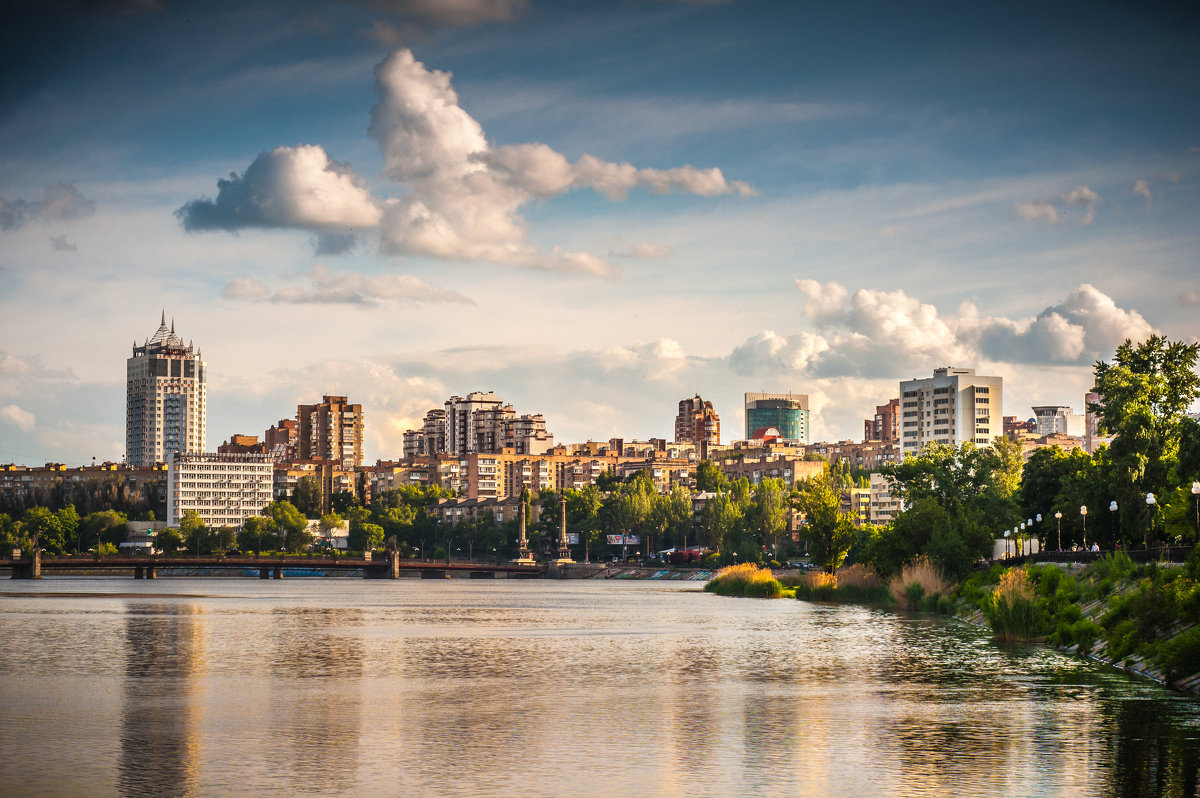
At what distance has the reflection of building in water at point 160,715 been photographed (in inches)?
1064

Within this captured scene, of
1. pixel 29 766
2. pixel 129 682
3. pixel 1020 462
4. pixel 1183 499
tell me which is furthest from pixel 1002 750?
pixel 1020 462

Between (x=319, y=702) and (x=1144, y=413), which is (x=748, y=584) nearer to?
(x=1144, y=413)

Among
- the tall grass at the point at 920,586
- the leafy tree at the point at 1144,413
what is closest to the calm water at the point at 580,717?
the leafy tree at the point at 1144,413

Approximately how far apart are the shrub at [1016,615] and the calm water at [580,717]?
147 centimetres

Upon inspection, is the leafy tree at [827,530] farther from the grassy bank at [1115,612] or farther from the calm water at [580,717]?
the calm water at [580,717]

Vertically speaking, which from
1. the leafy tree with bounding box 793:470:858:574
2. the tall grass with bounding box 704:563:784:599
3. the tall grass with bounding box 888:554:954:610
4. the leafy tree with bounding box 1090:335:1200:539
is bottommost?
the tall grass with bounding box 704:563:784:599

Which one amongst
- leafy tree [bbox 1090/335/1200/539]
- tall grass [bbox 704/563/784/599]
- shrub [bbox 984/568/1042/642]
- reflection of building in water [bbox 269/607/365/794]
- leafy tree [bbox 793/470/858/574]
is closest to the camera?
reflection of building in water [bbox 269/607/365/794]

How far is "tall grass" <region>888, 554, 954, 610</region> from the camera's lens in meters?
89.3

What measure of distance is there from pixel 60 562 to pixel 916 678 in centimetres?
15314

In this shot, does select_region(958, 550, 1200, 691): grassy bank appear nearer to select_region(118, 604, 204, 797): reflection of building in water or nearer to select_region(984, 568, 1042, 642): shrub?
select_region(984, 568, 1042, 642): shrub

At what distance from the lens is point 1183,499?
204 ft

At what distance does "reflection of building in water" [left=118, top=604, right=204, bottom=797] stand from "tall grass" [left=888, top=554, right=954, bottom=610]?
44.1m

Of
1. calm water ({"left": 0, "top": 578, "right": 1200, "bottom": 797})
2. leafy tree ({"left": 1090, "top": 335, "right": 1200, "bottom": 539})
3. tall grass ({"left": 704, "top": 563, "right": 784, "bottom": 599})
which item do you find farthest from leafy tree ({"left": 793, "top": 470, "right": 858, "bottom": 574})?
calm water ({"left": 0, "top": 578, "right": 1200, "bottom": 797})

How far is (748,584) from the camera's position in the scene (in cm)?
12594
